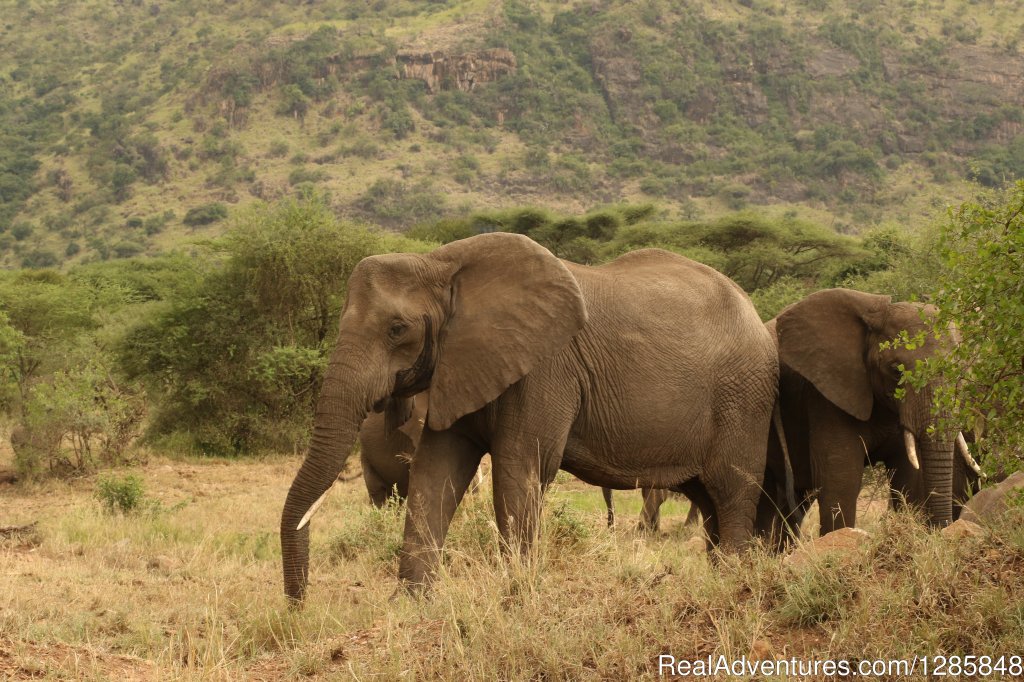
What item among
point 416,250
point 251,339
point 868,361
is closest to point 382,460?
Answer: point 868,361

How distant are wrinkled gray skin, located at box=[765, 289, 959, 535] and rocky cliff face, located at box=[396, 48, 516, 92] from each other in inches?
3850

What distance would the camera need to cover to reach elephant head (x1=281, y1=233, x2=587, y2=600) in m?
6.68

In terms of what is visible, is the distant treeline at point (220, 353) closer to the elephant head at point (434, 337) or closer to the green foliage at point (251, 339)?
the green foliage at point (251, 339)

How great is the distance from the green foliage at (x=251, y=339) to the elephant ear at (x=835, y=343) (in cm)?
979

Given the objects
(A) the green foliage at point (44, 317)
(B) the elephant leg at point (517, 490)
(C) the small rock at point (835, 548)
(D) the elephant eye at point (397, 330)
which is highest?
(D) the elephant eye at point (397, 330)

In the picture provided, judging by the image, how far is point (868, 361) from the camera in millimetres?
8281

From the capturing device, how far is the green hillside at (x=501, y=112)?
86.0 meters

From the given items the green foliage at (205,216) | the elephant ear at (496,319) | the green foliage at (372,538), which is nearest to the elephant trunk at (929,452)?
the elephant ear at (496,319)

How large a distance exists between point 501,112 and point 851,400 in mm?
97232

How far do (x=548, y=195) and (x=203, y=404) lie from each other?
72.1m

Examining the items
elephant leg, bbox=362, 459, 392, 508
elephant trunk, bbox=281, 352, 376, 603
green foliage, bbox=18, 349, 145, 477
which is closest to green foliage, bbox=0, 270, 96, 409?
green foliage, bbox=18, 349, 145, 477

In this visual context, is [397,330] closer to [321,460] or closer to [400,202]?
[321,460]

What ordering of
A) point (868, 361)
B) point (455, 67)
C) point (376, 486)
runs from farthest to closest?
1. point (455, 67)
2. point (376, 486)
3. point (868, 361)

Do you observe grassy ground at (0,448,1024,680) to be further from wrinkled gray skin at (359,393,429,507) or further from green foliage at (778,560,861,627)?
wrinkled gray skin at (359,393,429,507)
